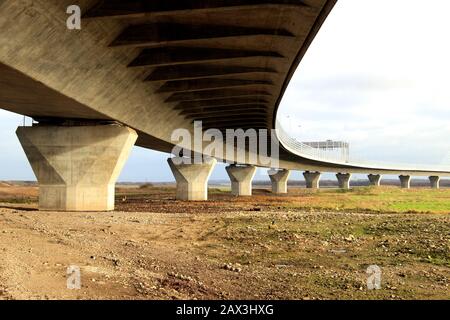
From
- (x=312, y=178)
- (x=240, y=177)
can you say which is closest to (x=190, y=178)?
(x=240, y=177)

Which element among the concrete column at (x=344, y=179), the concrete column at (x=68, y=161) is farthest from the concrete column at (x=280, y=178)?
the concrete column at (x=68, y=161)

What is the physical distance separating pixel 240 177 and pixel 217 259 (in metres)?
58.1

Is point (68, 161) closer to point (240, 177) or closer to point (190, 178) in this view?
point (190, 178)

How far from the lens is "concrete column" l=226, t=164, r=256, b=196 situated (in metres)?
70.8

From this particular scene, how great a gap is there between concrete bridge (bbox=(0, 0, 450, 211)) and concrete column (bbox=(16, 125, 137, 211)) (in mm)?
53

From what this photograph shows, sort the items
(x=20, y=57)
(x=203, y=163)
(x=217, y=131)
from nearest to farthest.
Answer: (x=20, y=57) < (x=217, y=131) < (x=203, y=163)

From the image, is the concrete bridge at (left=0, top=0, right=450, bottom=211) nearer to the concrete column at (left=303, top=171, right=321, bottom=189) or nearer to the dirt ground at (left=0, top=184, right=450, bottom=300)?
the dirt ground at (left=0, top=184, right=450, bottom=300)

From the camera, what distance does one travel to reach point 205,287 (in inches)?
366

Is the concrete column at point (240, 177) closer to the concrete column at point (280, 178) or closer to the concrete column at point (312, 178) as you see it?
the concrete column at point (280, 178)

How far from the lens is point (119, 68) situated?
18297 mm

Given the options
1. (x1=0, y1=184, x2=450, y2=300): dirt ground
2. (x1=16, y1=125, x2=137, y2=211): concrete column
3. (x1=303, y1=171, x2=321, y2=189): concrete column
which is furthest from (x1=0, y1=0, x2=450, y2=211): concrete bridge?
(x1=303, y1=171, x2=321, y2=189): concrete column
